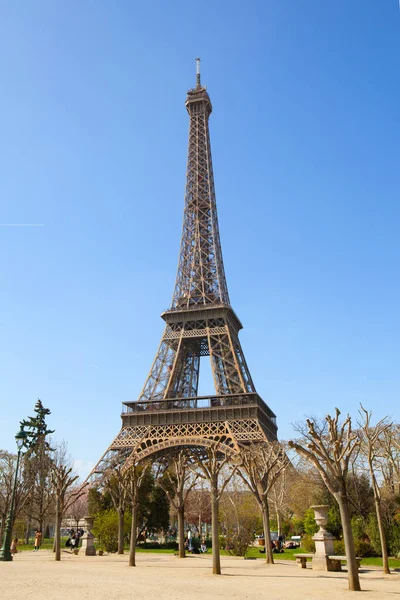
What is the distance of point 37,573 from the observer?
18703 millimetres

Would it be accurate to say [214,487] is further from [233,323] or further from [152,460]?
[233,323]

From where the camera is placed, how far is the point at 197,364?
6406 cm

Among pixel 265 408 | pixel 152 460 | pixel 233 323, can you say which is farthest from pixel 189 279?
pixel 152 460

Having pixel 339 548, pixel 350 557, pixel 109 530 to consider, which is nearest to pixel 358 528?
pixel 339 548

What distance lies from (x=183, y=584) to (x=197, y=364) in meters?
49.1

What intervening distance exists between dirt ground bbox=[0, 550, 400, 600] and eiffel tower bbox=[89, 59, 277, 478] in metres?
18.5

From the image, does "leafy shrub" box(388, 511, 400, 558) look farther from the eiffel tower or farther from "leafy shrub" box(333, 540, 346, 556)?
the eiffel tower

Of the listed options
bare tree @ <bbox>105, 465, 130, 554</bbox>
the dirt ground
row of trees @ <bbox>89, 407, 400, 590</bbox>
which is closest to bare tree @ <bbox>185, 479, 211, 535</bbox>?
row of trees @ <bbox>89, 407, 400, 590</bbox>

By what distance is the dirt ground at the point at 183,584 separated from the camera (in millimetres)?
12305

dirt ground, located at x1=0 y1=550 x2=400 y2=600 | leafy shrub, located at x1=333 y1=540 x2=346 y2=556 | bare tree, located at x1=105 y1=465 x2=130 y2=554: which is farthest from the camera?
bare tree, located at x1=105 y1=465 x2=130 y2=554

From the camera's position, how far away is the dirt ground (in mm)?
12305

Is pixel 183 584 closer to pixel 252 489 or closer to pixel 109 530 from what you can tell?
pixel 252 489

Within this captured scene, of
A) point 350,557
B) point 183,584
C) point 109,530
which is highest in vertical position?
point 350,557

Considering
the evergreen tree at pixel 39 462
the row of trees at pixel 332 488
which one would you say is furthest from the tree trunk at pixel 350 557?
the evergreen tree at pixel 39 462
